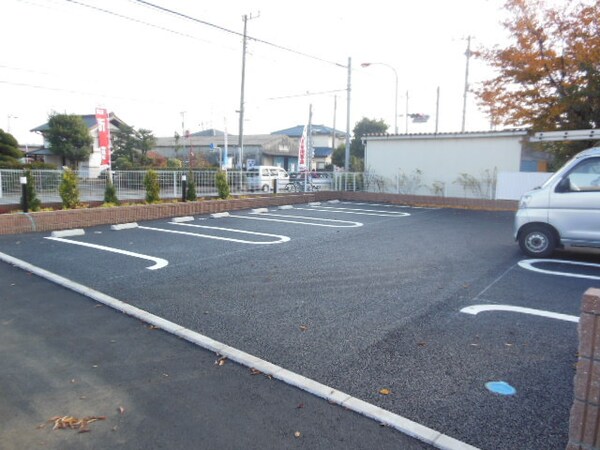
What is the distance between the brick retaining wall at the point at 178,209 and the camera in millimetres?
9469

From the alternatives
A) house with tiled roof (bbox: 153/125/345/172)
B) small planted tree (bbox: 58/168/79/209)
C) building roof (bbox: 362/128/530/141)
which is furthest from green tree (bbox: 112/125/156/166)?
small planted tree (bbox: 58/168/79/209)

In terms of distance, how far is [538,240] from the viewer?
7129mm

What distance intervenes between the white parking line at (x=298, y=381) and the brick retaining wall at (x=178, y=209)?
5729mm

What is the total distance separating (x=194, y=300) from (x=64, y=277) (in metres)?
2.15

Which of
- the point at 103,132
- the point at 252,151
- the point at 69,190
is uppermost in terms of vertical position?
the point at 252,151

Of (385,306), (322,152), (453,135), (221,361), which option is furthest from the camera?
(322,152)

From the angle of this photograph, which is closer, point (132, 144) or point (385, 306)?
point (385, 306)

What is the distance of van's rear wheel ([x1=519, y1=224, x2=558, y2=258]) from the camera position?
23.0 feet

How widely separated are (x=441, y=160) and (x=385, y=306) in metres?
15.0

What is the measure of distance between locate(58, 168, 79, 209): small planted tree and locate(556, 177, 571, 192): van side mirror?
36.3ft

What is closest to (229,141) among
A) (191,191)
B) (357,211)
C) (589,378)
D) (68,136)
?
(68,136)

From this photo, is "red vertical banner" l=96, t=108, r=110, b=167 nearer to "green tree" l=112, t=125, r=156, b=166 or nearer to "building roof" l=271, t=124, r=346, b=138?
"green tree" l=112, t=125, r=156, b=166

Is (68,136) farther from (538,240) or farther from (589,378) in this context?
(589,378)

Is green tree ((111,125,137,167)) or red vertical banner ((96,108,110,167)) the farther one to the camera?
green tree ((111,125,137,167))
